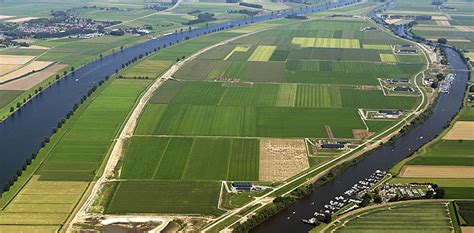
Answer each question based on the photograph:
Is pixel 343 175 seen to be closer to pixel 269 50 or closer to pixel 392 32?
pixel 269 50

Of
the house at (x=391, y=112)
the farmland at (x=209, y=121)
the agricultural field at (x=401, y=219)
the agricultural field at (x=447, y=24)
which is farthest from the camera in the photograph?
the agricultural field at (x=447, y=24)

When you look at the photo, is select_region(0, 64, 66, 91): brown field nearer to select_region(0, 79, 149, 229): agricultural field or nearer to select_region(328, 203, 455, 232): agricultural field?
select_region(0, 79, 149, 229): agricultural field

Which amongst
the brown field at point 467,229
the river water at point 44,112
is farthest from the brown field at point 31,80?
the brown field at point 467,229

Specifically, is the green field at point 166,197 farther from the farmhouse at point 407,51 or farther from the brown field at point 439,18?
the brown field at point 439,18

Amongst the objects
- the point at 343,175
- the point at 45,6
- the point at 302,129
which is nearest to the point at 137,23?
the point at 45,6

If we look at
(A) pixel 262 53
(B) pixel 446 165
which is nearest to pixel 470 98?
(B) pixel 446 165

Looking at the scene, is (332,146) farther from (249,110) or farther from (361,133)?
Result: (249,110)
